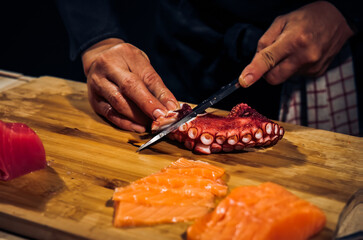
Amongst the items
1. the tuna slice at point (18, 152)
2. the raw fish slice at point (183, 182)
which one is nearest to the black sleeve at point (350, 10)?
the raw fish slice at point (183, 182)

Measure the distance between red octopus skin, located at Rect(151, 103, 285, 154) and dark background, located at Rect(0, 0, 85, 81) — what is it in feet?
10.3

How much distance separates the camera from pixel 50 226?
5.75 feet

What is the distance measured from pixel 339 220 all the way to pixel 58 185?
1.46 meters

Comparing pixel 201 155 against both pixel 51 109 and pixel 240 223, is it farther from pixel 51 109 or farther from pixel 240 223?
pixel 51 109

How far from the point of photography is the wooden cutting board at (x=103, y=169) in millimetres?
1808

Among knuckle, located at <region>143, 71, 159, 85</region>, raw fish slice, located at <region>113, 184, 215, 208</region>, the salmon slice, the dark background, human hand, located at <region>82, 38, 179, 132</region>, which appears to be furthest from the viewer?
the dark background

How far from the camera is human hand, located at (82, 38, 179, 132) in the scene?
8.55 ft

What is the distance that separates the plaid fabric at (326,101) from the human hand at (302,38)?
25cm

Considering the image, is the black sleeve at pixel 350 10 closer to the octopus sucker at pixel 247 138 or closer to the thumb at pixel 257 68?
the thumb at pixel 257 68

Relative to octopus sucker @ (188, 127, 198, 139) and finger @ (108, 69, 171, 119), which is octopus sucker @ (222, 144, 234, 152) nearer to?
octopus sucker @ (188, 127, 198, 139)

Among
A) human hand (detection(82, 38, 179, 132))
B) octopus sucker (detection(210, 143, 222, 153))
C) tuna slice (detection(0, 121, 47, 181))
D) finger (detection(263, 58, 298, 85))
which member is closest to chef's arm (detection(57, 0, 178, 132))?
human hand (detection(82, 38, 179, 132))

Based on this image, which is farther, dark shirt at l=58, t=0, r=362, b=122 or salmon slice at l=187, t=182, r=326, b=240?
dark shirt at l=58, t=0, r=362, b=122

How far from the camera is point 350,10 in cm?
302

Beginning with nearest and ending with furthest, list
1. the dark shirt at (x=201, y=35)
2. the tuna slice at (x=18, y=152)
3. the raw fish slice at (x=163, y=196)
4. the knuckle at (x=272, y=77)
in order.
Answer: the raw fish slice at (x=163, y=196)
the tuna slice at (x=18, y=152)
the knuckle at (x=272, y=77)
the dark shirt at (x=201, y=35)
